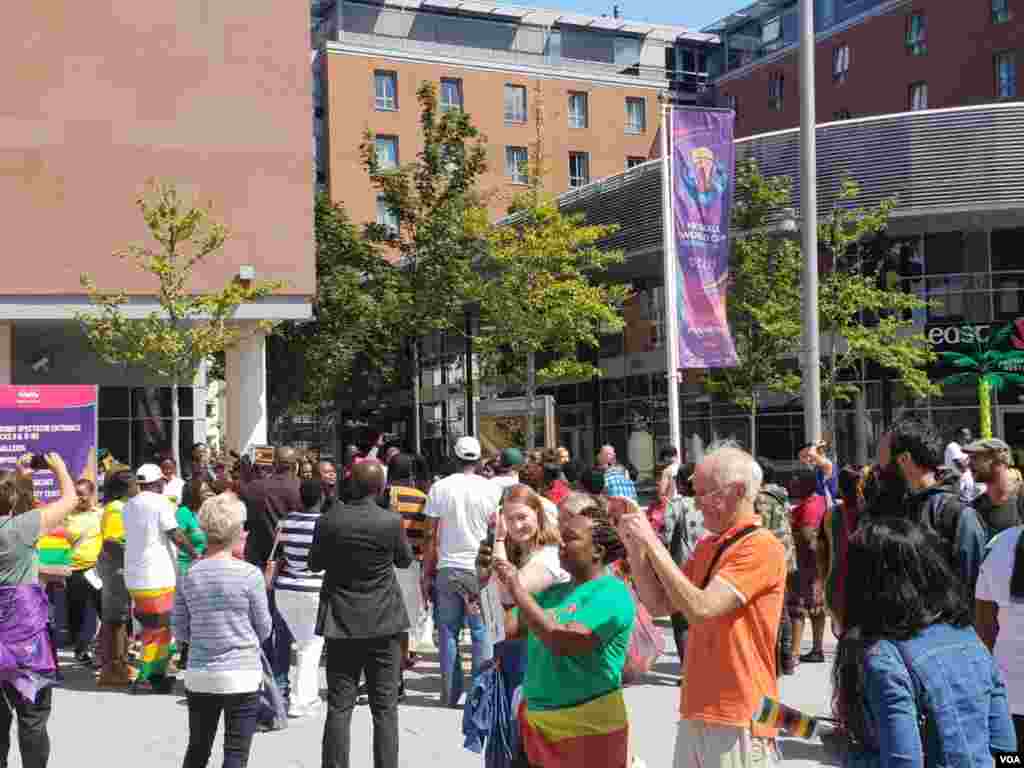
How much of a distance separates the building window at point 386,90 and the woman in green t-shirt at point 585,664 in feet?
179

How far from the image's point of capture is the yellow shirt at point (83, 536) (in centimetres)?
1186

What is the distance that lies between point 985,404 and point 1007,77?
18654 millimetres

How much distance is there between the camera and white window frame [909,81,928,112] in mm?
47312

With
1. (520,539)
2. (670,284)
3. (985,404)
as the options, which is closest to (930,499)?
(520,539)

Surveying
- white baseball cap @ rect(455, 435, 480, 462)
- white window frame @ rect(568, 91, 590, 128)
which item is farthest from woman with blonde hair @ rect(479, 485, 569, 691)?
white window frame @ rect(568, 91, 590, 128)

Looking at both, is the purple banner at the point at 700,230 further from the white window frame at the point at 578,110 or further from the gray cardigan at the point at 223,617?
the white window frame at the point at 578,110

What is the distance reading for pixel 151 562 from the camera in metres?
10.5

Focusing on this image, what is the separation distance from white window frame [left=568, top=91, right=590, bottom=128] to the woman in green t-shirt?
56.9 meters

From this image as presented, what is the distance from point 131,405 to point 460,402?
19232mm

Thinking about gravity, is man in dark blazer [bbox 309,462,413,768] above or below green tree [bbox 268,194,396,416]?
below

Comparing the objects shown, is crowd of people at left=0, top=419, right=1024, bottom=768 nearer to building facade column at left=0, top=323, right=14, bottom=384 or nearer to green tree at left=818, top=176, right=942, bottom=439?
building facade column at left=0, top=323, right=14, bottom=384

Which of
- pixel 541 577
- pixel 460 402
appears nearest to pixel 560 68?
pixel 460 402

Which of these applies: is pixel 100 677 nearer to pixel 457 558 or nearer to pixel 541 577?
pixel 457 558

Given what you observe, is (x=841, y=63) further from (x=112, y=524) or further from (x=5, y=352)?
(x=112, y=524)
